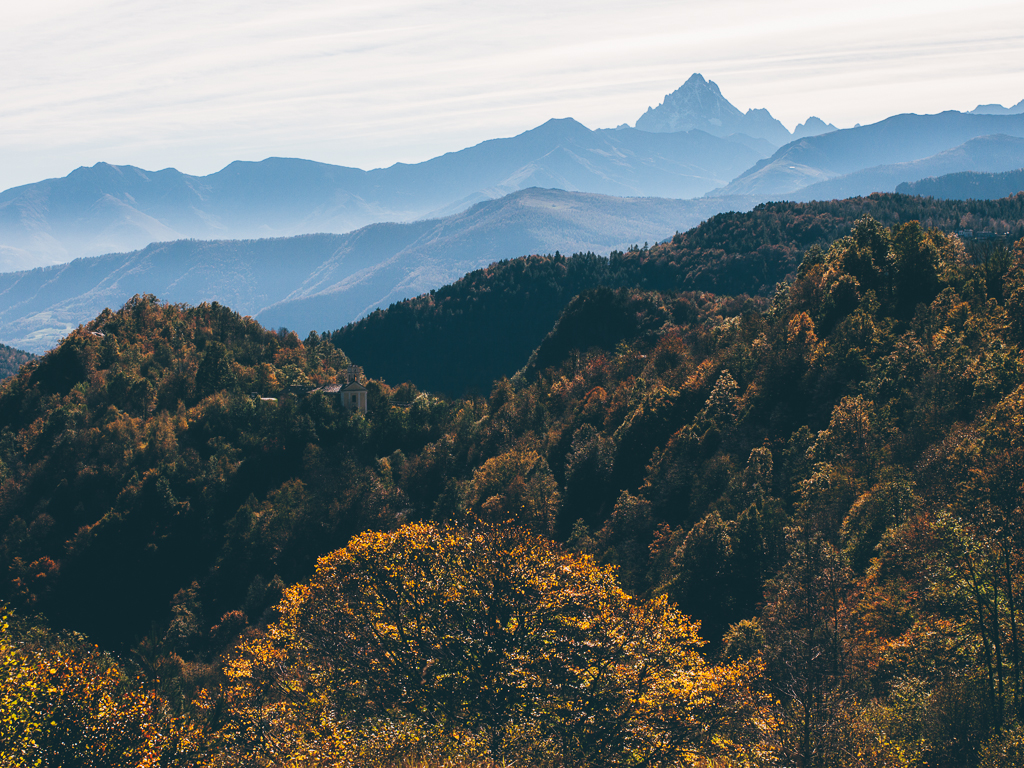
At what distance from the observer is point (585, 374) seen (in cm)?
→ 14325

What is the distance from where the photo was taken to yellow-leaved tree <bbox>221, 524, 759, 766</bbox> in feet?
104

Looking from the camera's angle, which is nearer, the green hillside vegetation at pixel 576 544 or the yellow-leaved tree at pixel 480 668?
the yellow-leaved tree at pixel 480 668

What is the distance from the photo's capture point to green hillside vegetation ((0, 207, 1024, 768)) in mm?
32781

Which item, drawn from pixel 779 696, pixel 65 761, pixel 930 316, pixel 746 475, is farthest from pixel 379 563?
pixel 930 316

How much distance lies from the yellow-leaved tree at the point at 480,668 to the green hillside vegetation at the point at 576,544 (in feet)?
0.53

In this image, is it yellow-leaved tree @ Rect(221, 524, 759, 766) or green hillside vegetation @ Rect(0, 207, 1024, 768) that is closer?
yellow-leaved tree @ Rect(221, 524, 759, 766)

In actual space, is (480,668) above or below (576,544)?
above

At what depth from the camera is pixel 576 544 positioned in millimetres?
80688

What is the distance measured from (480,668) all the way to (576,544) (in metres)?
46.5

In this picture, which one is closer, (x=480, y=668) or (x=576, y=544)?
(x=480, y=668)

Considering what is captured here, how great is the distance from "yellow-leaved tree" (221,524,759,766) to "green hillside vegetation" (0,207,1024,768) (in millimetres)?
162

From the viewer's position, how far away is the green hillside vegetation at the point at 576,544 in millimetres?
32781

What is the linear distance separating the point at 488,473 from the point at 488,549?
2476 inches

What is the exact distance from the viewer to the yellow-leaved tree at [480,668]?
31828mm
